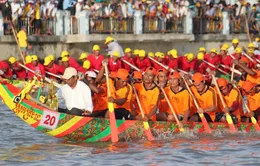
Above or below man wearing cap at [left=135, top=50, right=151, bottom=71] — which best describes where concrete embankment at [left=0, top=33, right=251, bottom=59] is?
above

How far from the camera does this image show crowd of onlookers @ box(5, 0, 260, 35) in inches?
1298

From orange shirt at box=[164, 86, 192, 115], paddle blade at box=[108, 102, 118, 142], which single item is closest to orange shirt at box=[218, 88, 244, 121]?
orange shirt at box=[164, 86, 192, 115]

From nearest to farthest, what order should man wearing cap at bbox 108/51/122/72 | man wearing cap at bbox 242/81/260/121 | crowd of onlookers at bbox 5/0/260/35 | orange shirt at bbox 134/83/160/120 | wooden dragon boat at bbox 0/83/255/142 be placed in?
1. wooden dragon boat at bbox 0/83/255/142
2. orange shirt at bbox 134/83/160/120
3. man wearing cap at bbox 242/81/260/121
4. man wearing cap at bbox 108/51/122/72
5. crowd of onlookers at bbox 5/0/260/35

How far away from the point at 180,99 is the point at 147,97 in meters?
0.74

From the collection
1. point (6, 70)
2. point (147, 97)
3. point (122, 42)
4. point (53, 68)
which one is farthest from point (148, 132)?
point (122, 42)

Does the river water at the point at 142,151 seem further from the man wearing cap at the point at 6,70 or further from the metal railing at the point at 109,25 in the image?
the metal railing at the point at 109,25

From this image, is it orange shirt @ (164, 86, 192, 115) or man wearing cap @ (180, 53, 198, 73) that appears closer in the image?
orange shirt @ (164, 86, 192, 115)

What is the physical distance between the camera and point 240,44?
42344 mm

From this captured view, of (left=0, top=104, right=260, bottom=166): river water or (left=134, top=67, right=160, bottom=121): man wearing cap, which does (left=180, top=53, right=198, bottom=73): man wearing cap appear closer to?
(left=0, top=104, right=260, bottom=166): river water

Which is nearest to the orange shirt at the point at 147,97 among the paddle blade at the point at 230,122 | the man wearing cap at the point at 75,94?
the man wearing cap at the point at 75,94

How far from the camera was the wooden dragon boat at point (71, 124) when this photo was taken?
728 inches

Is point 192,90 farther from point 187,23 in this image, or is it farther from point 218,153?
point 187,23

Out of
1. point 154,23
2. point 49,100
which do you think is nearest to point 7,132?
point 49,100

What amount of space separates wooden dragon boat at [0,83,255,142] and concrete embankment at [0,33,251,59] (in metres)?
13.8
